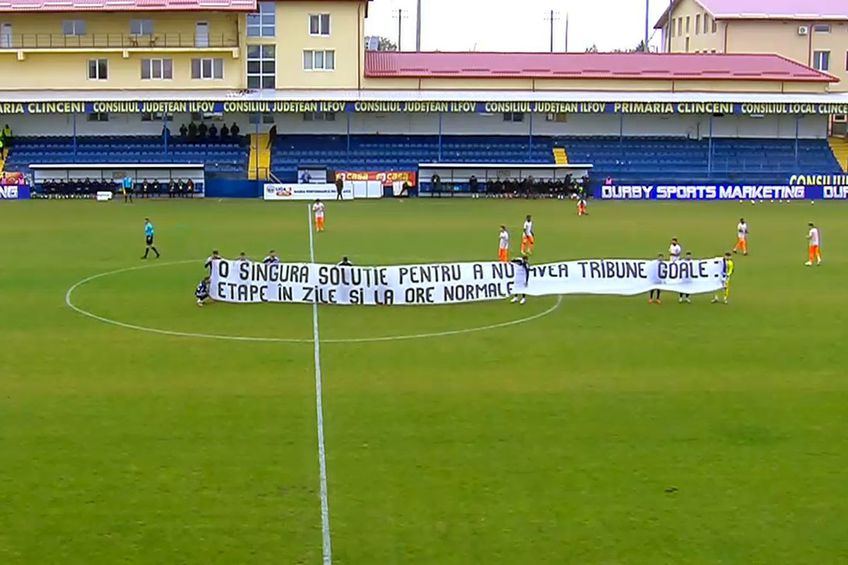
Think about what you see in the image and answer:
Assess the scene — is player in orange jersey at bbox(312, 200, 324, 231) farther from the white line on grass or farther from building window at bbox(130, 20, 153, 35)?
building window at bbox(130, 20, 153, 35)

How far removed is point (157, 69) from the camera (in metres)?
78.0

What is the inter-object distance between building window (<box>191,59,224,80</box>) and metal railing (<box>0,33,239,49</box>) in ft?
3.85

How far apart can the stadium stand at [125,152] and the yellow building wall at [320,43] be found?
22.8 feet

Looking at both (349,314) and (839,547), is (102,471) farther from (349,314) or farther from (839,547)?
(349,314)

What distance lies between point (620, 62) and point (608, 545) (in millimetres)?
74235

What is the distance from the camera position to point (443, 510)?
14.4 metres

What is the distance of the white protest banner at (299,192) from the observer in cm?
6806

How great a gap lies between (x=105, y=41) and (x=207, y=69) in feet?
23.4

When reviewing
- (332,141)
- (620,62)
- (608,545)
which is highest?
(620,62)

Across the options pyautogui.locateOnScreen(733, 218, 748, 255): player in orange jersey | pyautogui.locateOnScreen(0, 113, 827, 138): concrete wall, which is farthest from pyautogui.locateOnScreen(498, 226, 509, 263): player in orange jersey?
pyautogui.locateOnScreen(0, 113, 827, 138): concrete wall

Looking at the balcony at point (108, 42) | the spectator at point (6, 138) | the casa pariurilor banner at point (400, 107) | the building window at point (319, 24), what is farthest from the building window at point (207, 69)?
the spectator at point (6, 138)

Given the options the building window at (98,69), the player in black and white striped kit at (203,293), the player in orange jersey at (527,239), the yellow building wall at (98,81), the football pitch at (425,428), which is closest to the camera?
the football pitch at (425,428)

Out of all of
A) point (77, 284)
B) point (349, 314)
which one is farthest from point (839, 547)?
point (77, 284)

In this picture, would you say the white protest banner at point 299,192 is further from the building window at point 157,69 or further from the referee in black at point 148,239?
the referee in black at point 148,239
